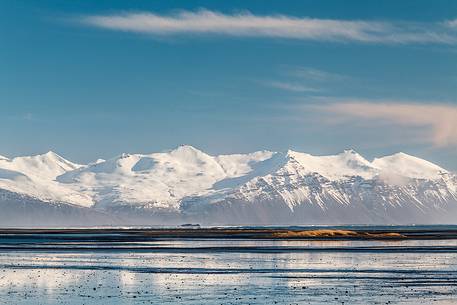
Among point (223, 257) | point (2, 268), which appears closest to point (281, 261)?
point (223, 257)

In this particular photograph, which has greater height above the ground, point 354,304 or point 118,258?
point 118,258

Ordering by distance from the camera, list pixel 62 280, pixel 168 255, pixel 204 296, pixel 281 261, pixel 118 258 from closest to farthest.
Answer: pixel 204 296 < pixel 62 280 < pixel 281 261 < pixel 118 258 < pixel 168 255

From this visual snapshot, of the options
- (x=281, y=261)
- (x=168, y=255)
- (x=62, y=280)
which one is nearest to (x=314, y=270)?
A: (x=281, y=261)

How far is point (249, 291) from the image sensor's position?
55.8 metres

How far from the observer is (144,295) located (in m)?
54.2

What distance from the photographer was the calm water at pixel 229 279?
52531 millimetres

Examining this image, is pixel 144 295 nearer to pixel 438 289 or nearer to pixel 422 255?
pixel 438 289

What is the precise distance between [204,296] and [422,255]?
139 ft

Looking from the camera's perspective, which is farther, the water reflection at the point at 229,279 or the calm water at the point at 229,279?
the water reflection at the point at 229,279

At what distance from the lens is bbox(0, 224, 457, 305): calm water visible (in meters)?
52.5

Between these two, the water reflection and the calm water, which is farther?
the water reflection

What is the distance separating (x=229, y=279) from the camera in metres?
63.4

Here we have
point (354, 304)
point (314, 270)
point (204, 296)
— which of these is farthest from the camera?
point (314, 270)

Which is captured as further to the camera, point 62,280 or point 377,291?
point 62,280
